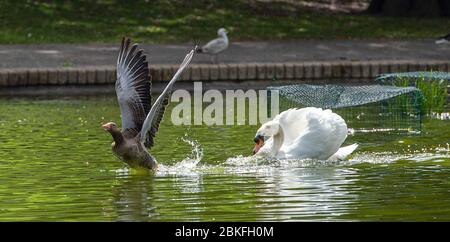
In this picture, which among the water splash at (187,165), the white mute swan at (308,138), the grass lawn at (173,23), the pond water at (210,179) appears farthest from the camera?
the grass lawn at (173,23)

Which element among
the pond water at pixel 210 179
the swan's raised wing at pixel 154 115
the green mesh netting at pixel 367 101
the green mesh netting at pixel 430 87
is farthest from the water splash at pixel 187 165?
the green mesh netting at pixel 430 87

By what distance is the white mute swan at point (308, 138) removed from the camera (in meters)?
12.8

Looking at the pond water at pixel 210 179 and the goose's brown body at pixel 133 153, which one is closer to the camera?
the pond water at pixel 210 179

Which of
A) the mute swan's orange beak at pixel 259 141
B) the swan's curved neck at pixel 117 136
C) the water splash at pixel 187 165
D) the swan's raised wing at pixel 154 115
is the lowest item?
the water splash at pixel 187 165

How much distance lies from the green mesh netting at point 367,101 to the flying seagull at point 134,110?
2516 millimetres

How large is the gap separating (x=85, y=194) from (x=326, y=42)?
507 inches

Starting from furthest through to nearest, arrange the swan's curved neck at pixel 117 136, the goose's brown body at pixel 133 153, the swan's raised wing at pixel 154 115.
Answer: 1. the goose's brown body at pixel 133 153
2. the swan's curved neck at pixel 117 136
3. the swan's raised wing at pixel 154 115

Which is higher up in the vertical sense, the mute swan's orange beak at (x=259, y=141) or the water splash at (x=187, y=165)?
the mute swan's orange beak at (x=259, y=141)

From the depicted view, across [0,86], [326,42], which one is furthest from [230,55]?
[0,86]

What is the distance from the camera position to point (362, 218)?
9492 mm

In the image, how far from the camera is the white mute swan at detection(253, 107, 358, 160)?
41.8ft

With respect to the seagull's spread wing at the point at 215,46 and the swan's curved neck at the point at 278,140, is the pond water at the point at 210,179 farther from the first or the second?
the seagull's spread wing at the point at 215,46
